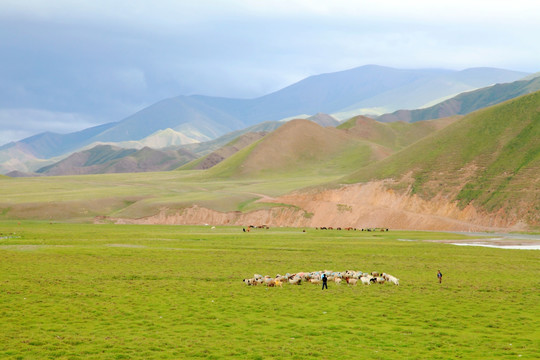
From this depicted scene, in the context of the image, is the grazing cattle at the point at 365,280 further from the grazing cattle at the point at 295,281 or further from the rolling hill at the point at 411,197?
the rolling hill at the point at 411,197

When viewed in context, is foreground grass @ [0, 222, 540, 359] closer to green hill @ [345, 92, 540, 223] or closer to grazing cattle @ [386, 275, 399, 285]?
grazing cattle @ [386, 275, 399, 285]

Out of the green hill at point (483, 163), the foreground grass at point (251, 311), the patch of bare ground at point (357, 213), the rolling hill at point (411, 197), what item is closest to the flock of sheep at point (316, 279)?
the foreground grass at point (251, 311)

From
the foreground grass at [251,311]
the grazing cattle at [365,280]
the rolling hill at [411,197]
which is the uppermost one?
the rolling hill at [411,197]

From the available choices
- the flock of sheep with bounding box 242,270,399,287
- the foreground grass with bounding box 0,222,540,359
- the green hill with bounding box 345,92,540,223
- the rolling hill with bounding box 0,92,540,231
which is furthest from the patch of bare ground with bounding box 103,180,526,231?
the flock of sheep with bounding box 242,270,399,287

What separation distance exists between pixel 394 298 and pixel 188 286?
14.4m

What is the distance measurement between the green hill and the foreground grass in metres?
74.3

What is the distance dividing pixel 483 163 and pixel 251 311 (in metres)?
125

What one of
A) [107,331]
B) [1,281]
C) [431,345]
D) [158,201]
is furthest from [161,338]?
[158,201]

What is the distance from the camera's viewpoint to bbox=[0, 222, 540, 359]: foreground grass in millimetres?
25430

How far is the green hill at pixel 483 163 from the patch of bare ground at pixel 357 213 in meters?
3.36

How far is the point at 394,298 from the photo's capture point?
38.0 meters

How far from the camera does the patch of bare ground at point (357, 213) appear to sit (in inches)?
5113

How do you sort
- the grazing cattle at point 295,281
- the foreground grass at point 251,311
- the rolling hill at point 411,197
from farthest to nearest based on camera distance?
the rolling hill at point 411,197, the grazing cattle at point 295,281, the foreground grass at point 251,311

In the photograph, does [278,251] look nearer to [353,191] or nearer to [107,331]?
[107,331]
